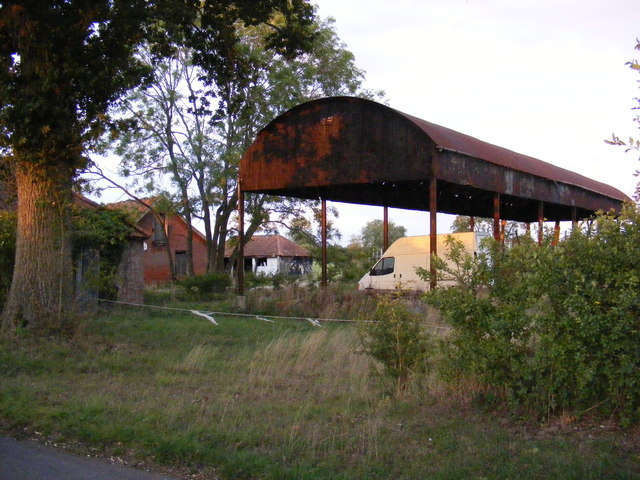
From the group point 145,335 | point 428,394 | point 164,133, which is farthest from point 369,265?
point 428,394

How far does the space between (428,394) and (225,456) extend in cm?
281

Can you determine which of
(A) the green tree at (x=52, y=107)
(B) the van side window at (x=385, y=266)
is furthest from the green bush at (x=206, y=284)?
(A) the green tree at (x=52, y=107)

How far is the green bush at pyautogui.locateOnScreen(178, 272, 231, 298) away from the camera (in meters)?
27.9

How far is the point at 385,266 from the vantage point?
90.6 ft

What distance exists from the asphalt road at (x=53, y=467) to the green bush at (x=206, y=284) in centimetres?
2109

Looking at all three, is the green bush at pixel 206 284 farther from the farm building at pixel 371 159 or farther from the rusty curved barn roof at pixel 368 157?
the rusty curved barn roof at pixel 368 157

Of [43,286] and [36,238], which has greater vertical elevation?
[36,238]

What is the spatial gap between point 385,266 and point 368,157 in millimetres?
8786

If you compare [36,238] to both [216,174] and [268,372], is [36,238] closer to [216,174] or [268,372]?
[268,372]

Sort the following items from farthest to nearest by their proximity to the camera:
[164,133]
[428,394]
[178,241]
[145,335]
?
[178,241] → [164,133] → [145,335] → [428,394]

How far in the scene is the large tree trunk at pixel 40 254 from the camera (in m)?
12.5

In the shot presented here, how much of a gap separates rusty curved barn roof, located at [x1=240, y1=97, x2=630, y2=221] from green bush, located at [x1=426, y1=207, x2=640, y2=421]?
1162cm

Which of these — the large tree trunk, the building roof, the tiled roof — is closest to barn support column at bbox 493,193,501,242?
the large tree trunk

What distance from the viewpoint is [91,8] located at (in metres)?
12.4
